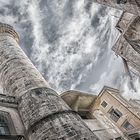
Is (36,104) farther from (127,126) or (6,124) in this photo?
(127,126)

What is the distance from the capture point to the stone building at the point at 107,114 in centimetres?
1617

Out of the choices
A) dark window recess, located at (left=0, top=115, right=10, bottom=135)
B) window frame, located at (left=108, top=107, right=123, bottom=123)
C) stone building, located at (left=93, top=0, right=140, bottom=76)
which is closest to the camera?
dark window recess, located at (left=0, top=115, right=10, bottom=135)

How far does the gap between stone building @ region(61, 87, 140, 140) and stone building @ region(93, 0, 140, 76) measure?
3321 millimetres

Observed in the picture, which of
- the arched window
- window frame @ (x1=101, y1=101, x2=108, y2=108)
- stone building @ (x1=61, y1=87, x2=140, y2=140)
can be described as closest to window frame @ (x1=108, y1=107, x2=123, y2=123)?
stone building @ (x1=61, y1=87, x2=140, y2=140)

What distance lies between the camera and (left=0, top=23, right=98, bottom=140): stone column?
10500mm

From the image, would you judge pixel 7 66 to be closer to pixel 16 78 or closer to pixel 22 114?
pixel 16 78

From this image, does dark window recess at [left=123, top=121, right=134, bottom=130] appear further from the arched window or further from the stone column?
the arched window

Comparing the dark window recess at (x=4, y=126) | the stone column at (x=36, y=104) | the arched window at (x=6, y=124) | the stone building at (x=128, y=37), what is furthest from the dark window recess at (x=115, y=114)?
the dark window recess at (x=4, y=126)

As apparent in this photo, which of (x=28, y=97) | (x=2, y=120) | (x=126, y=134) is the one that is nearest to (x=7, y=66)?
(x=28, y=97)

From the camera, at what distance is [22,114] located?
12000 millimetres

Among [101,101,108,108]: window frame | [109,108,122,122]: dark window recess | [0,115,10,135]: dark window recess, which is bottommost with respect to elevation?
[0,115,10,135]: dark window recess

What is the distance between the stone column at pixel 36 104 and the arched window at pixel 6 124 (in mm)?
626

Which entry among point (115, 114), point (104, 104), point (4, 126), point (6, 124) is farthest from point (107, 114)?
point (4, 126)

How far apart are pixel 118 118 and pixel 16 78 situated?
8.86 meters
